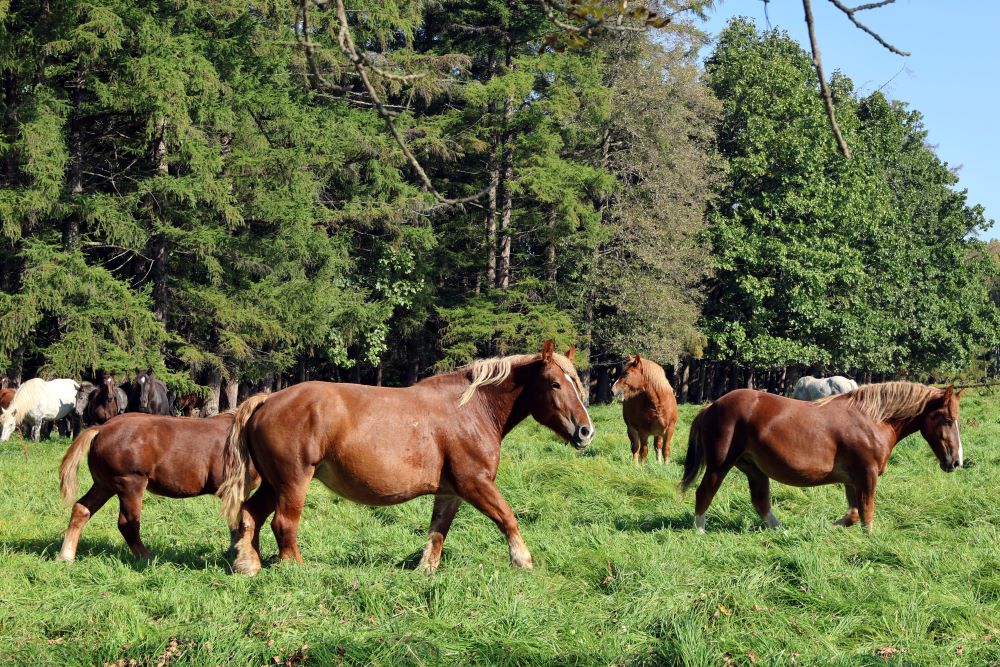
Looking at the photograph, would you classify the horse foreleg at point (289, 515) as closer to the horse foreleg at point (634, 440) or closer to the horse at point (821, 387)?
the horse foreleg at point (634, 440)

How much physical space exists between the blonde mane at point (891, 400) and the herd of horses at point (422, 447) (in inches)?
0.6

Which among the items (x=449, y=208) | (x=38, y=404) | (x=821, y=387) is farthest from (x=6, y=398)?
(x=821, y=387)

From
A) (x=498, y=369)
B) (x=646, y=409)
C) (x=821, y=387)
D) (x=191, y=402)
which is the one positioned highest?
(x=498, y=369)

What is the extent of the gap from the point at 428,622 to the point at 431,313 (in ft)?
91.4

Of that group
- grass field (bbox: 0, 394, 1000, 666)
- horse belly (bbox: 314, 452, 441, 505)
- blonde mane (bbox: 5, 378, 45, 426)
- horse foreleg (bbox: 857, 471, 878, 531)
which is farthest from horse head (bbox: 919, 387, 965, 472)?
blonde mane (bbox: 5, 378, 45, 426)

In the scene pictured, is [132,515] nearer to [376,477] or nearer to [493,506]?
[376,477]

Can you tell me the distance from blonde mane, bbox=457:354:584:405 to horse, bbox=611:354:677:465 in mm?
7223

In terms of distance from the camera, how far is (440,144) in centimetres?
2756

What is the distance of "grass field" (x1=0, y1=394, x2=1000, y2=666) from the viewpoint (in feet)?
18.2

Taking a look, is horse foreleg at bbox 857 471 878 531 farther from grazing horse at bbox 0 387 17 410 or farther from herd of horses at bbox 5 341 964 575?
grazing horse at bbox 0 387 17 410

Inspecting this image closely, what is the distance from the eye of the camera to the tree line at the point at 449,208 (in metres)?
21.2

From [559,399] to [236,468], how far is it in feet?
9.01

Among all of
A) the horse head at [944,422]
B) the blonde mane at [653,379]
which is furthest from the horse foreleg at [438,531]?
the blonde mane at [653,379]

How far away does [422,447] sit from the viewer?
7930mm
